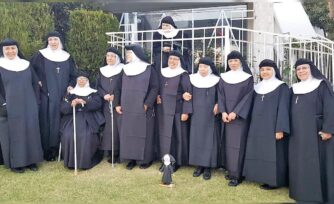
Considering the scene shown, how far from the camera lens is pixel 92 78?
879 centimetres

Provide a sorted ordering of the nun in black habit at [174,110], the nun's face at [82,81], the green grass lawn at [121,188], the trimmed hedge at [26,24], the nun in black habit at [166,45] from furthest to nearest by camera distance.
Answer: the trimmed hedge at [26,24]
the nun in black habit at [166,45]
the nun's face at [82,81]
the nun in black habit at [174,110]
the green grass lawn at [121,188]

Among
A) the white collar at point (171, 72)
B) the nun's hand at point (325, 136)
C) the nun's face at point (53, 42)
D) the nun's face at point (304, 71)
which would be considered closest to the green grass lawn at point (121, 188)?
the nun's hand at point (325, 136)

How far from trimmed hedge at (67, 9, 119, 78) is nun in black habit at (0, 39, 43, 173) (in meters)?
1.96

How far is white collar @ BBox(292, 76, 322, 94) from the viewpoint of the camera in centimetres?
556

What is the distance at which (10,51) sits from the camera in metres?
6.62

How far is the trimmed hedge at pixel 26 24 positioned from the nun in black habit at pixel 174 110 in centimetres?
293

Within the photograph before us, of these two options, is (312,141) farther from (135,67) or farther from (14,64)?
(14,64)

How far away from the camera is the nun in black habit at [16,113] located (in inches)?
259

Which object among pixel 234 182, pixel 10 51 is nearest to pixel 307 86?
pixel 234 182

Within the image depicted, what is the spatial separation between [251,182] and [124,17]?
6876 mm

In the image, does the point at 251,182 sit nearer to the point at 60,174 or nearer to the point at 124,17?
the point at 60,174

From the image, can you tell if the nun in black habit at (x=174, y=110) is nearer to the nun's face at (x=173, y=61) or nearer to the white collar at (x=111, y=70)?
the nun's face at (x=173, y=61)

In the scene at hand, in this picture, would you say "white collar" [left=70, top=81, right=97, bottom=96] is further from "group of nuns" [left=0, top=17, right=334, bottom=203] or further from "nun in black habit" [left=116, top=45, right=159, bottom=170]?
"nun in black habit" [left=116, top=45, right=159, bottom=170]

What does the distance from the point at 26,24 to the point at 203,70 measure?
369 cm
